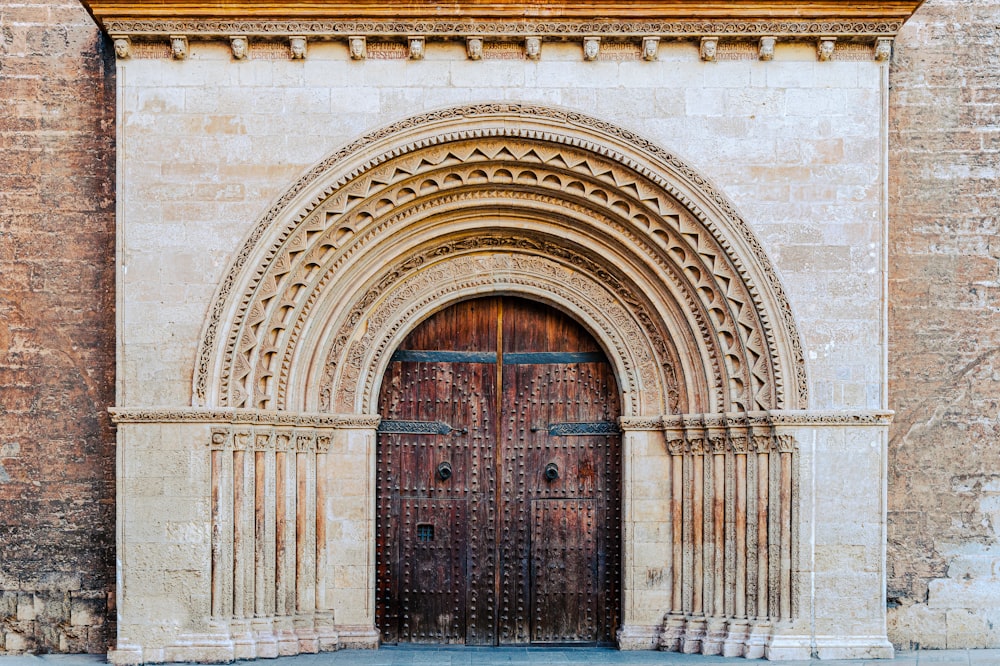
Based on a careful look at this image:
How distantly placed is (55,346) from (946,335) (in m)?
6.71

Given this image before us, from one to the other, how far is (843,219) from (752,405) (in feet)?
4.85

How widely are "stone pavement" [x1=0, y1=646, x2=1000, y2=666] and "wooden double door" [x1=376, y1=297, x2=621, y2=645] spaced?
32 centimetres

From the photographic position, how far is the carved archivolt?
841 centimetres

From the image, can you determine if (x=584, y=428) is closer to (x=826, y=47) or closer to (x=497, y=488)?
(x=497, y=488)

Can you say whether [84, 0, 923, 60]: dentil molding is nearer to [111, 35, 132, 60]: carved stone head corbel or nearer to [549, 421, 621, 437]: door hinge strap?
[111, 35, 132, 60]: carved stone head corbel

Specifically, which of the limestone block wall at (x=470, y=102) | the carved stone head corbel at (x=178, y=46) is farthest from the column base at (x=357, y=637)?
the carved stone head corbel at (x=178, y=46)

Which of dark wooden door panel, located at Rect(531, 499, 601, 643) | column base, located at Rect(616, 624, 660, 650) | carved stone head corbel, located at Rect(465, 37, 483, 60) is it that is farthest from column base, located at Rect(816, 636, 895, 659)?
carved stone head corbel, located at Rect(465, 37, 483, 60)

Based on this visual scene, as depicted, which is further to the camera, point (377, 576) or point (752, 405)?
point (377, 576)

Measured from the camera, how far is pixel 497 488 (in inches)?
365

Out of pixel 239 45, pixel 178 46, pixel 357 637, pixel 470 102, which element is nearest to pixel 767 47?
pixel 470 102

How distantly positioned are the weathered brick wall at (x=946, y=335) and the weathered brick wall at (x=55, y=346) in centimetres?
593

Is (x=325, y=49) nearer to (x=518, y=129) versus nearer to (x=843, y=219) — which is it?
(x=518, y=129)

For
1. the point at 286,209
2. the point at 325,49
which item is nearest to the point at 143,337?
the point at 286,209

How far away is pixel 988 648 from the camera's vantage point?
8.86 m
